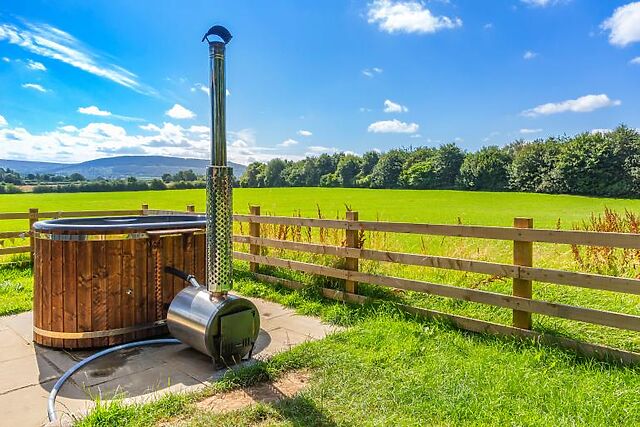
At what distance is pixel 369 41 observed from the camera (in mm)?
13367

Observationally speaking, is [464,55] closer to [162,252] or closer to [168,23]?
[168,23]

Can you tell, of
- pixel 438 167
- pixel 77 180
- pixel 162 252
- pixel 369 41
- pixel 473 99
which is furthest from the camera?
pixel 438 167

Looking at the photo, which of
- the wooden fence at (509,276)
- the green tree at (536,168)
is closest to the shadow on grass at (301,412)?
the wooden fence at (509,276)

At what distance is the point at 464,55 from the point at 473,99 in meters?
11.0

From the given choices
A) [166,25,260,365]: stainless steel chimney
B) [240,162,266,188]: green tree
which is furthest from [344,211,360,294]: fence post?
[240,162,266,188]: green tree

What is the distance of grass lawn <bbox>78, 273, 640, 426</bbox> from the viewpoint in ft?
8.02

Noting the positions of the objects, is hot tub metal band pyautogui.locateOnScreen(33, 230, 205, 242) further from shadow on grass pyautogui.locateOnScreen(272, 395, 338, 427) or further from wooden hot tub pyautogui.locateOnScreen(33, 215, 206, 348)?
shadow on grass pyautogui.locateOnScreen(272, 395, 338, 427)

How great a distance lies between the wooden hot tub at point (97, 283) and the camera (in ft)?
11.9

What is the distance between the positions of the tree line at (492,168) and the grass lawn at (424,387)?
1586 inches

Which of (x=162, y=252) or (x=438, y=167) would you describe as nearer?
(x=162, y=252)

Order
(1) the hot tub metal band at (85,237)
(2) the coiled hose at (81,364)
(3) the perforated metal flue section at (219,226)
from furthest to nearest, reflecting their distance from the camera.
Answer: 1. (1) the hot tub metal band at (85,237)
2. (3) the perforated metal flue section at (219,226)
3. (2) the coiled hose at (81,364)

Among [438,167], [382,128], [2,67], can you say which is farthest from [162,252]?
[438,167]

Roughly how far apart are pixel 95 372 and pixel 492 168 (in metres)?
47.6

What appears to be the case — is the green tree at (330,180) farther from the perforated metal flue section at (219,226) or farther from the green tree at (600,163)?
the perforated metal flue section at (219,226)
